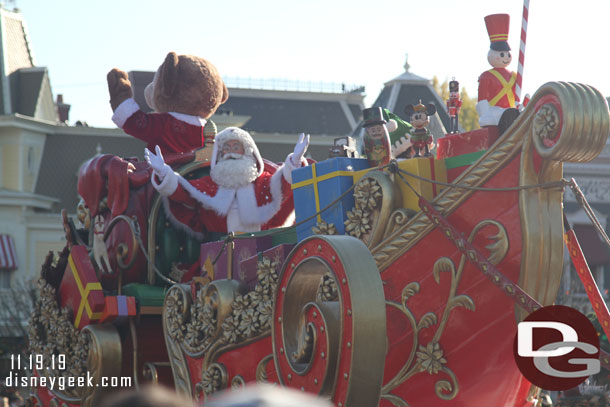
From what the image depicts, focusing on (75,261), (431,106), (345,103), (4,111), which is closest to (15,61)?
(4,111)

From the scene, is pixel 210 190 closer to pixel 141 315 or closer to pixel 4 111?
pixel 141 315

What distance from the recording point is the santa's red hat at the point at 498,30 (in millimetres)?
7551

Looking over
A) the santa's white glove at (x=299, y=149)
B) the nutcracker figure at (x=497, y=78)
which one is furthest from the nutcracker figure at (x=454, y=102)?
the santa's white glove at (x=299, y=149)

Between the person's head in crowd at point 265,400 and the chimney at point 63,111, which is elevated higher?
the person's head in crowd at point 265,400

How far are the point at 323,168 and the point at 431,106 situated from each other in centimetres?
105

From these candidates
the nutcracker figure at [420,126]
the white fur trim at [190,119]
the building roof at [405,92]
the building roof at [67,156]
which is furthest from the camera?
the building roof at [67,156]

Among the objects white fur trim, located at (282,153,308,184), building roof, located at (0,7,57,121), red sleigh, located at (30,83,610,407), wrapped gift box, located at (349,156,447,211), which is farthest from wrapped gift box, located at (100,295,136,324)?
building roof, located at (0,7,57,121)

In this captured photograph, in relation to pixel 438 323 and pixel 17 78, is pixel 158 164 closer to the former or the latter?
pixel 438 323

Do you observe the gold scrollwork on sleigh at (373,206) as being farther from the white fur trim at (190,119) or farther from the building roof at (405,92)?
the building roof at (405,92)

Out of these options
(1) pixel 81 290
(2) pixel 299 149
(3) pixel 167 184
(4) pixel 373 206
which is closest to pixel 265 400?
(4) pixel 373 206

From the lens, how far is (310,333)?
663cm

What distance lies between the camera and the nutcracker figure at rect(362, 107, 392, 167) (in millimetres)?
7695

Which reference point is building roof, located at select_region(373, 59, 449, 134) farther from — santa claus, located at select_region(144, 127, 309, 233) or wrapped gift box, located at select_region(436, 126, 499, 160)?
wrapped gift box, located at select_region(436, 126, 499, 160)

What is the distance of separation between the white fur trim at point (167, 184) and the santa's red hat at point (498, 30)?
295 centimetres
